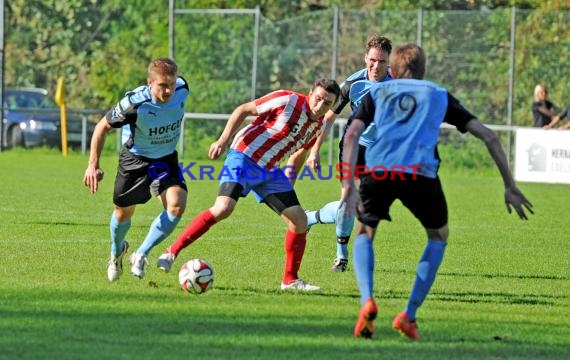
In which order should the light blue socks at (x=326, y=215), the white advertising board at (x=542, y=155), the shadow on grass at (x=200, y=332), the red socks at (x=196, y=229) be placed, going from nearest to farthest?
the shadow on grass at (x=200, y=332), the red socks at (x=196, y=229), the light blue socks at (x=326, y=215), the white advertising board at (x=542, y=155)

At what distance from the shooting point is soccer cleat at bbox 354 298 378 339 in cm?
734

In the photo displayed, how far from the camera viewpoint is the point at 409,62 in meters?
7.66

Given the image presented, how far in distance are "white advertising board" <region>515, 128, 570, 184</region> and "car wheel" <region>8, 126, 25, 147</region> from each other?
12.3 meters

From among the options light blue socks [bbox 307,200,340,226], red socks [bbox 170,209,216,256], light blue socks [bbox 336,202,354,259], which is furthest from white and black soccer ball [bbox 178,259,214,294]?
light blue socks [bbox 307,200,340,226]

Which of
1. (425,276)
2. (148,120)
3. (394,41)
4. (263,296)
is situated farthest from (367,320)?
(394,41)

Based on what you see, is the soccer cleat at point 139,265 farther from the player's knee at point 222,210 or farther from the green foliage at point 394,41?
the green foliage at point 394,41

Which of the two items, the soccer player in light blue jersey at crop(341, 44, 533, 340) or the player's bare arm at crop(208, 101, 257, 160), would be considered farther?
the player's bare arm at crop(208, 101, 257, 160)

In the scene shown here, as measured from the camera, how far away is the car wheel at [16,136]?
31891 millimetres

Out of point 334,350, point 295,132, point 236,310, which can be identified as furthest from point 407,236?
point 334,350

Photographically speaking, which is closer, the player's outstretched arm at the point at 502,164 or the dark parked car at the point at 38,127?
the player's outstretched arm at the point at 502,164

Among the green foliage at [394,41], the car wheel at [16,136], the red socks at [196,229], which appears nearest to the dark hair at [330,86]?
the red socks at [196,229]

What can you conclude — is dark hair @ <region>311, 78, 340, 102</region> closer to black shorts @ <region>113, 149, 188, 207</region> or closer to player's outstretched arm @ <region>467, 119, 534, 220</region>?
black shorts @ <region>113, 149, 188, 207</region>

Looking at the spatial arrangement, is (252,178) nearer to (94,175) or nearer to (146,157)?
(146,157)

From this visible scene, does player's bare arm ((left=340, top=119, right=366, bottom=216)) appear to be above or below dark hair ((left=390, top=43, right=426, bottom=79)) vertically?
below
